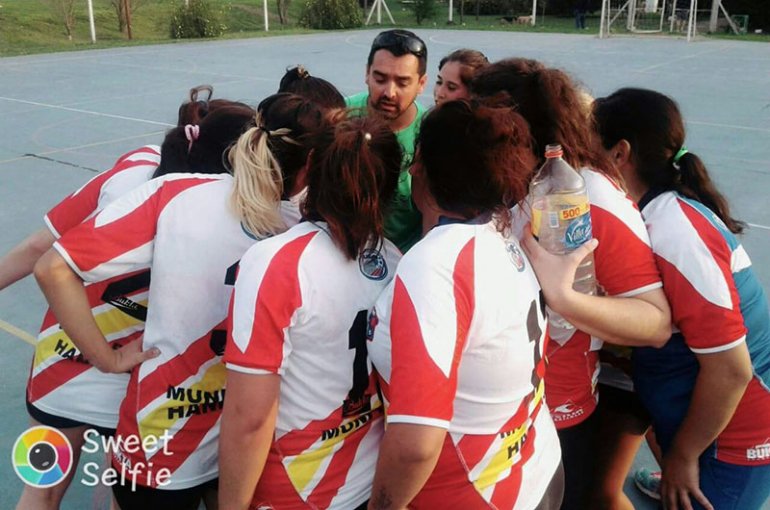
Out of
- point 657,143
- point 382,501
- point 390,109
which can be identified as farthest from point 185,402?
point 390,109

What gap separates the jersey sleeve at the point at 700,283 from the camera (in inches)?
77.1

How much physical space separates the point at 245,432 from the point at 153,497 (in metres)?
0.60

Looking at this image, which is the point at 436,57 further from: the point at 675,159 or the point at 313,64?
the point at 675,159

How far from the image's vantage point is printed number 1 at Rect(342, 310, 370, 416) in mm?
1786

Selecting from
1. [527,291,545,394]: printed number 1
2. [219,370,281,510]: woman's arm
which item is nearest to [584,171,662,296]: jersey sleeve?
[527,291,545,394]: printed number 1

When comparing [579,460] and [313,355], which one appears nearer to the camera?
[313,355]

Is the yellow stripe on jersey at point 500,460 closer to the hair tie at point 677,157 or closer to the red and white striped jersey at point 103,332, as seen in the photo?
the hair tie at point 677,157

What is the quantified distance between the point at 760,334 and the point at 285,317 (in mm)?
1486

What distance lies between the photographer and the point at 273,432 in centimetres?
176

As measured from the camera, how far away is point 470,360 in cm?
166

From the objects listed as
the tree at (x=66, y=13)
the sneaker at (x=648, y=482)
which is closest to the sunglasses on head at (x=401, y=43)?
the sneaker at (x=648, y=482)

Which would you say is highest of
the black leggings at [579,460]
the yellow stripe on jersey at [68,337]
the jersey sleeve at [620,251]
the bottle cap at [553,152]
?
the bottle cap at [553,152]

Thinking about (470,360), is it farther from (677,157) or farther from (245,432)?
(677,157)

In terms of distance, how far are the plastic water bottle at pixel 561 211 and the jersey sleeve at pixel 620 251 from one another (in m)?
0.04
